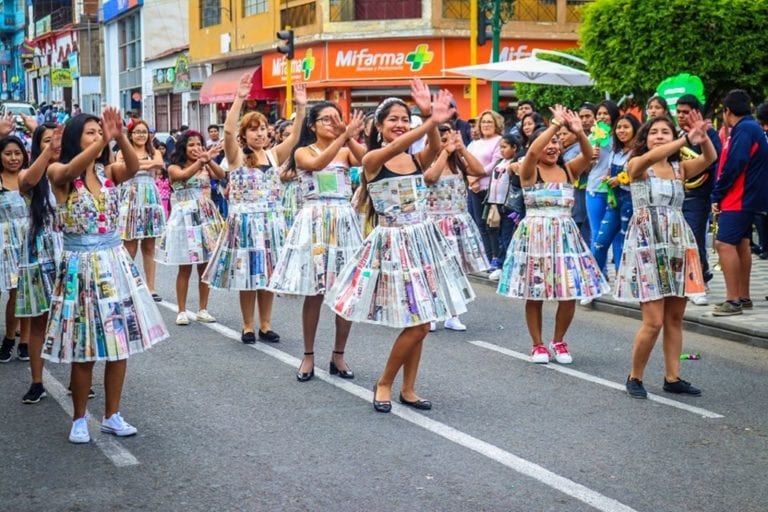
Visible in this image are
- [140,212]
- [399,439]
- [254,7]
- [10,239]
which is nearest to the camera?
[399,439]

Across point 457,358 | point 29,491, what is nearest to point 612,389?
point 457,358

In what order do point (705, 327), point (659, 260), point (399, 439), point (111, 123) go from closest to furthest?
point (111, 123), point (399, 439), point (659, 260), point (705, 327)

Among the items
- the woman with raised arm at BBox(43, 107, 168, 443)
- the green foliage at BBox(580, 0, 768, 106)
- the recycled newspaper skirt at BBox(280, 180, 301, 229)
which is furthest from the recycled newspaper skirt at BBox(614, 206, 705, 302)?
the green foliage at BBox(580, 0, 768, 106)

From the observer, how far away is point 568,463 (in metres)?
5.82

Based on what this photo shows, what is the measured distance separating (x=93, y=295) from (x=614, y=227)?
271 inches

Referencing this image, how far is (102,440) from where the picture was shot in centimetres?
641

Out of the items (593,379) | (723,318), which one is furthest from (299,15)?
(593,379)

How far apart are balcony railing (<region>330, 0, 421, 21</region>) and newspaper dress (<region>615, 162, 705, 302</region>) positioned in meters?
24.6

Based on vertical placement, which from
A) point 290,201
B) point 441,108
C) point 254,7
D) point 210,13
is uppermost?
point 210,13

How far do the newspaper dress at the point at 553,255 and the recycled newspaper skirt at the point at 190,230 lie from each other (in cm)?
353

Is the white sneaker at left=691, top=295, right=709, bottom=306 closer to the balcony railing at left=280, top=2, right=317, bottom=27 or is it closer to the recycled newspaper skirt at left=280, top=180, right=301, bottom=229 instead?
the recycled newspaper skirt at left=280, top=180, right=301, bottom=229

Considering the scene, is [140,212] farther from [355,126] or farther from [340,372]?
[355,126]

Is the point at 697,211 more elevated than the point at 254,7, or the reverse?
the point at 254,7

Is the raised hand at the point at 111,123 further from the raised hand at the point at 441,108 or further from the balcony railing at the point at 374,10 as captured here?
the balcony railing at the point at 374,10
